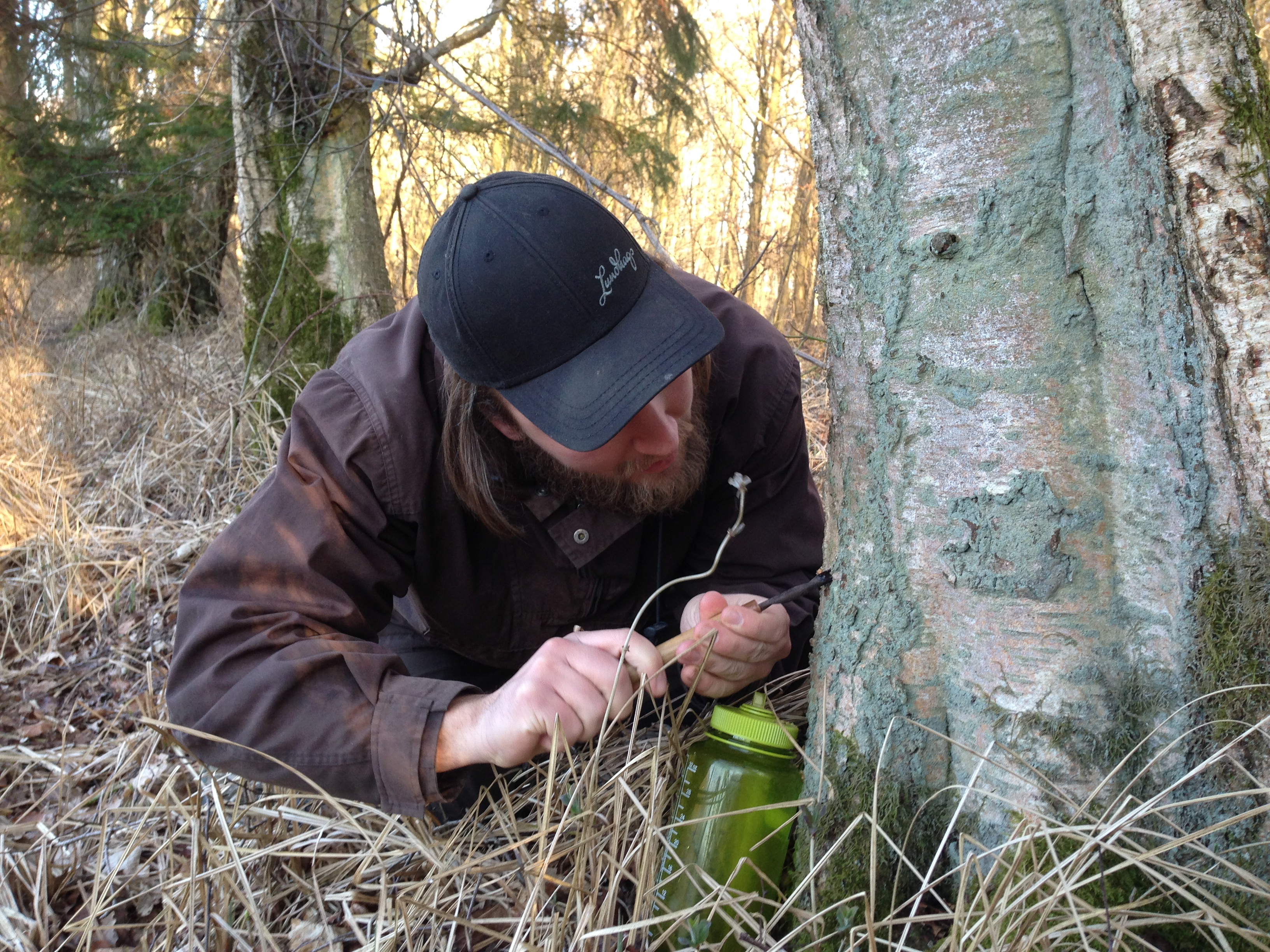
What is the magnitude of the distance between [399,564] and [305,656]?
0.43 meters

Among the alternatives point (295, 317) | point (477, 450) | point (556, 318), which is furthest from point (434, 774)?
point (295, 317)

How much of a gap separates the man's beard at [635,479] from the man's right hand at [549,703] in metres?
0.42

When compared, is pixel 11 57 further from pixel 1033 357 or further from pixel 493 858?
pixel 1033 357

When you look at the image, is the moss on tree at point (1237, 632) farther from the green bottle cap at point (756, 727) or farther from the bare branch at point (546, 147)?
the bare branch at point (546, 147)

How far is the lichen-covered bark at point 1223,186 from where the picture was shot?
1.03 meters

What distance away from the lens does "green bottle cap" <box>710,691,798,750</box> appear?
1432mm

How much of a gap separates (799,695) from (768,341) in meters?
0.92

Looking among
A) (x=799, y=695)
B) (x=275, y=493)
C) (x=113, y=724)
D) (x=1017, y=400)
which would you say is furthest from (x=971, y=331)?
(x=113, y=724)

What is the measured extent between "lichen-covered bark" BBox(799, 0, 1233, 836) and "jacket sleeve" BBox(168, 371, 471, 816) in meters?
0.88

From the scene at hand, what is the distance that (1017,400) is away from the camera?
1.20 meters

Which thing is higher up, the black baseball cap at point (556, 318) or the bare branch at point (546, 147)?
the bare branch at point (546, 147)

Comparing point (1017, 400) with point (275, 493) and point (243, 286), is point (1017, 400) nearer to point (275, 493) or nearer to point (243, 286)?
point (275, 493)

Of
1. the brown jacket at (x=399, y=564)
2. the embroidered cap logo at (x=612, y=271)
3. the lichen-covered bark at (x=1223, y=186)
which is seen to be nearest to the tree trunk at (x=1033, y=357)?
the lichen-covered bark at (x=1223, y=186)

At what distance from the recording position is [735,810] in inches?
57.6
